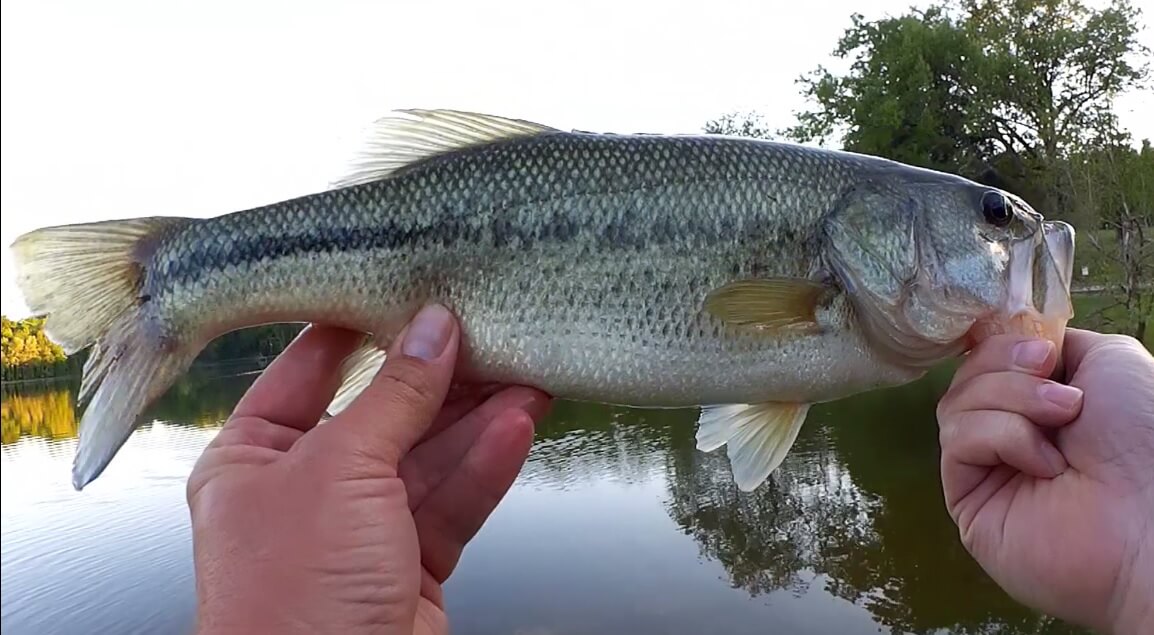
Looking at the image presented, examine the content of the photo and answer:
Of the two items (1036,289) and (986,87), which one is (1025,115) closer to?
(986,87)

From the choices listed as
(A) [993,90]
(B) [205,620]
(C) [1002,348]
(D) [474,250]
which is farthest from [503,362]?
(A) [993,90]

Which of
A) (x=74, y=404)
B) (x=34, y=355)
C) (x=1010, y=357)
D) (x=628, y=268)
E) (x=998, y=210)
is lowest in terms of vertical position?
(x=34, y=355)

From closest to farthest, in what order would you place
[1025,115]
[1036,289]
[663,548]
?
[1036,289], [663,548], [1025,115]

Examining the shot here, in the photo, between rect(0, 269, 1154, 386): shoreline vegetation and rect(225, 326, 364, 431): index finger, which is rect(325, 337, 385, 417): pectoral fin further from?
rect(0, 269, 1154, 386): shoreline vegetation

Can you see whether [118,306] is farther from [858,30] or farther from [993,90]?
[858,30]

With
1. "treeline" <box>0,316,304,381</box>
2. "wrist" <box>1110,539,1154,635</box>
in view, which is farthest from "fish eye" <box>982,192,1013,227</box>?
"treeline" <box>0,316,304,381</box>

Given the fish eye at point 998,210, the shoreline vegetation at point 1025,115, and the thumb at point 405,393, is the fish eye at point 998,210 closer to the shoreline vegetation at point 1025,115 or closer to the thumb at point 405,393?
the thumb at point 405,393

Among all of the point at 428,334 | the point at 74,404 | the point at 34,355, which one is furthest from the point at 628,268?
the point at 34,355
